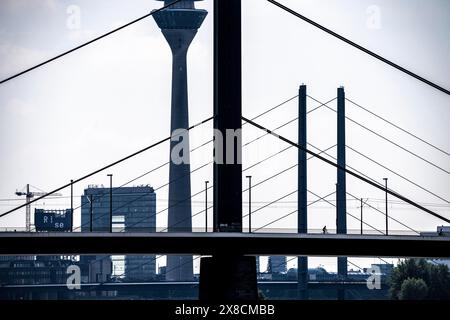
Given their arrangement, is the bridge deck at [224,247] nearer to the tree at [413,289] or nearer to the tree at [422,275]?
the tree at [413,289]

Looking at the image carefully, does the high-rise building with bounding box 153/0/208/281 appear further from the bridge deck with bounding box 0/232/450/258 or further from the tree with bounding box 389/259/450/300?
the bridge deck with bounding box 0/232/450/258

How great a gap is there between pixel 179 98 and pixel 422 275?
231ft

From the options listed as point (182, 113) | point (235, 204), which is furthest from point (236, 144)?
point (182, 113)

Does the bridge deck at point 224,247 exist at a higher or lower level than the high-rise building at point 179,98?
lower

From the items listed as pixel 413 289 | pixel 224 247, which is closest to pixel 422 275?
pixel 413 289

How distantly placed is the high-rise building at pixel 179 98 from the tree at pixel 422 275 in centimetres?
5042

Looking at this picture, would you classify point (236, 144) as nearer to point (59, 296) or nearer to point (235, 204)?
point (235, 204)

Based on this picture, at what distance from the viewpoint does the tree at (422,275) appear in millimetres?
117438

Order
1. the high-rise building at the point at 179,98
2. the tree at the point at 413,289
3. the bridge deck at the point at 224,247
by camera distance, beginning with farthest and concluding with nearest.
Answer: the high-rise building at the point at 179,98 < the tree at the point at 413,289 < the bridge deck at the point at 224,247

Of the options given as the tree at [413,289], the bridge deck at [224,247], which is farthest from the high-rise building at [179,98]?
the bridge deck at [224,247]

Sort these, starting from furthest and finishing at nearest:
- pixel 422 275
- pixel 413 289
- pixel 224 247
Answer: pixel 422 275
pixel 413 289
pixel 224 247

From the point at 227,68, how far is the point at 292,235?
4.07 metres

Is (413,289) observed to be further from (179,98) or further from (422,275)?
(179,98)

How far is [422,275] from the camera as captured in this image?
118875 millimetres
